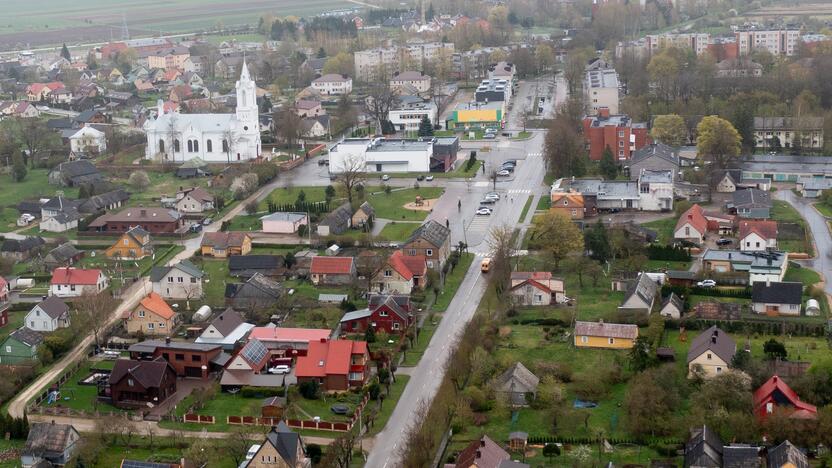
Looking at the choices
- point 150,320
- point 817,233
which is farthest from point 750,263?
point 150,320

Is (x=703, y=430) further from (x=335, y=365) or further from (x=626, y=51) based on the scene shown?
(x=626, y=51)

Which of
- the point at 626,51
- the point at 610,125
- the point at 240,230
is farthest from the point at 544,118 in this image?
the point at 240,230

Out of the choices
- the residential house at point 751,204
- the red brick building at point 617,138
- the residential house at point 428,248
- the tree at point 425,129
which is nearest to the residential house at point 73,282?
the residential house at point 428,248

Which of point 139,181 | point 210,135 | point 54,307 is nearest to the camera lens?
point 54,307

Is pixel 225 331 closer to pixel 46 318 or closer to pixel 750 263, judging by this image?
pixel 46 318

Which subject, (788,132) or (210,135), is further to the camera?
(210,135)

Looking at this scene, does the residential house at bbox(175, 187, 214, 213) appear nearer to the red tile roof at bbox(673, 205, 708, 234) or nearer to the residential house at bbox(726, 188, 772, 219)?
the red tile roof at bbox(673, 205, 708, 234)
